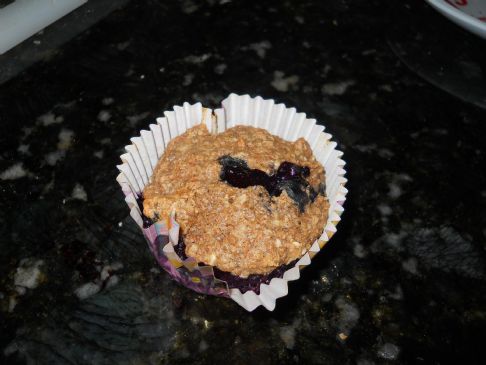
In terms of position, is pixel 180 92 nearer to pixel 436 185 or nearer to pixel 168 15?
pixel 168 15

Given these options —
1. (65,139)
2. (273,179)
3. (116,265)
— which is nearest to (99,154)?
(65,139)

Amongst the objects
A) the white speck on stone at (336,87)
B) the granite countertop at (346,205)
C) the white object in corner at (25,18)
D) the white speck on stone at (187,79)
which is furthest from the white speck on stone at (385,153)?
the white object in corner at (25,18)

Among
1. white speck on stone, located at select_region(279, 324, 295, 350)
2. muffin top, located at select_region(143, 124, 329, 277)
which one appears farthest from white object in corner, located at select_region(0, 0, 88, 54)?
white speck on stone, located at select_region(279, 324, 295, 350)

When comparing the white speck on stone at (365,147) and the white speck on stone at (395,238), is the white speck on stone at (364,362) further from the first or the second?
the white speck on stone at (365,147)

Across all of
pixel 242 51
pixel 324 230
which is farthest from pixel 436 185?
pixel 242 51

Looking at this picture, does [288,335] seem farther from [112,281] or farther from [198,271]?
[112,281]

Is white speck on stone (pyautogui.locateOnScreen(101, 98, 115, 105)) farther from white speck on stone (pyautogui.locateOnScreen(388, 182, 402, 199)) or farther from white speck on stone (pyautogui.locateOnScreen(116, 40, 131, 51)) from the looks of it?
white speck on stone (pyautogui.locateOnScreen(388, 182, 402, 199))

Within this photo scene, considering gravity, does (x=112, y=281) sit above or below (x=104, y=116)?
below
